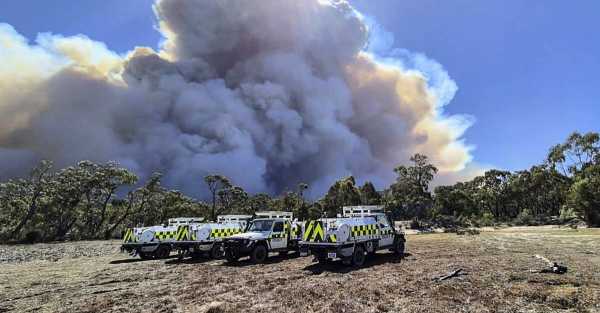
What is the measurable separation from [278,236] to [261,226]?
102 centimetres

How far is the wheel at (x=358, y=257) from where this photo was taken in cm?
1514

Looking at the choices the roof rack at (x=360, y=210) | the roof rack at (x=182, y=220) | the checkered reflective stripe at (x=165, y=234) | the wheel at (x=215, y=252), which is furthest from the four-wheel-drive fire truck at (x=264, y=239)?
the checkered reflective stripe at (x=165, y=234)

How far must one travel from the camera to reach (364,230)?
1609 centimetres

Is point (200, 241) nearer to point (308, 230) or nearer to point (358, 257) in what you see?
point (308, 230)

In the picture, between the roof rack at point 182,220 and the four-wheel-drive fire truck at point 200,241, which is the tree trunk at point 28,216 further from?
the four-wheel-drive fire truck at point 200,241

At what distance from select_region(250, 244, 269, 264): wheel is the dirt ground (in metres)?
1.34

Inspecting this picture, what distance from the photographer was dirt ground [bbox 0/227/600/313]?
8.47 m

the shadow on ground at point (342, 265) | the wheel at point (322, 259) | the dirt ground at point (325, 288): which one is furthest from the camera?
the wheel at point (322, 259)

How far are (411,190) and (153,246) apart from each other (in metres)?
59.7

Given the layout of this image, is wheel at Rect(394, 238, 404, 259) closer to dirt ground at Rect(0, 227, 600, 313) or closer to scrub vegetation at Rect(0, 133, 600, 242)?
dirt ground at Rect(0, 227, 600, 313)

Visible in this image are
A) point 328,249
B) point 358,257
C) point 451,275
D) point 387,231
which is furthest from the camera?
point 387,231

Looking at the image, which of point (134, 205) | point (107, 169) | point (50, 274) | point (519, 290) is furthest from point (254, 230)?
point (134, 205)

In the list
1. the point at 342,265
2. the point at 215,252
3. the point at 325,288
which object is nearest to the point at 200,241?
the point at 215,252

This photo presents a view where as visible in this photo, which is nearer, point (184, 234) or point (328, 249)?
point (328, 249)
